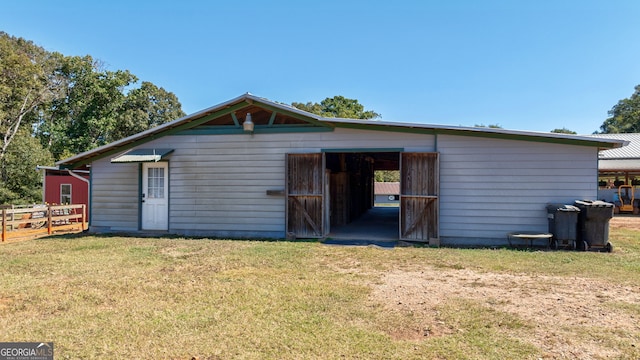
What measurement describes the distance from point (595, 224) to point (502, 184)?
1.82 metres

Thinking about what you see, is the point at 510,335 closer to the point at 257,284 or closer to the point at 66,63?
the point at 257,284

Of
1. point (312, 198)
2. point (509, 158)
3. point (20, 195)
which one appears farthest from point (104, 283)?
point (20, 195)

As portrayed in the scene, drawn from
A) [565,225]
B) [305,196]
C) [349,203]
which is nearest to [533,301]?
[565,225]

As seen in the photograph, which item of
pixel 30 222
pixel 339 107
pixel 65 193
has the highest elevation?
pixel 339 107

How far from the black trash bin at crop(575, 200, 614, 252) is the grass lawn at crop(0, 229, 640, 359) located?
36 centimetres

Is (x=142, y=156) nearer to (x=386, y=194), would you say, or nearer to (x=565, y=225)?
(x=565, y=225)

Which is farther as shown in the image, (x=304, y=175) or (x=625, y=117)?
(x=625, y=117)

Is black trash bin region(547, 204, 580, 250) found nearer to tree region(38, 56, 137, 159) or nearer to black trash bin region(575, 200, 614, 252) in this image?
black trash bin region(575, 200, 614, 252)

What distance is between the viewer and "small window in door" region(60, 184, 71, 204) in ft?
50.1

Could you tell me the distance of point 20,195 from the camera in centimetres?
2175

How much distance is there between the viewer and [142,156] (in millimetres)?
9180

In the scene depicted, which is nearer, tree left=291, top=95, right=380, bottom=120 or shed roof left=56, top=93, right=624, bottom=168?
shed roof left=56, top=93, right=624, bottom=168

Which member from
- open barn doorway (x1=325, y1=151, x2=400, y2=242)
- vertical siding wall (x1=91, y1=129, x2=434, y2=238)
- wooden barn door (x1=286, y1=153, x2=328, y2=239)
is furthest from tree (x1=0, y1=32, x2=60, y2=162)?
wooden barn door (x1=286, y1=153, x2=328, y2=239)

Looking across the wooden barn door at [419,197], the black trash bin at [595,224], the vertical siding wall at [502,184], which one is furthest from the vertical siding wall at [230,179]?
Answer: the black trash bin at [595,224]
